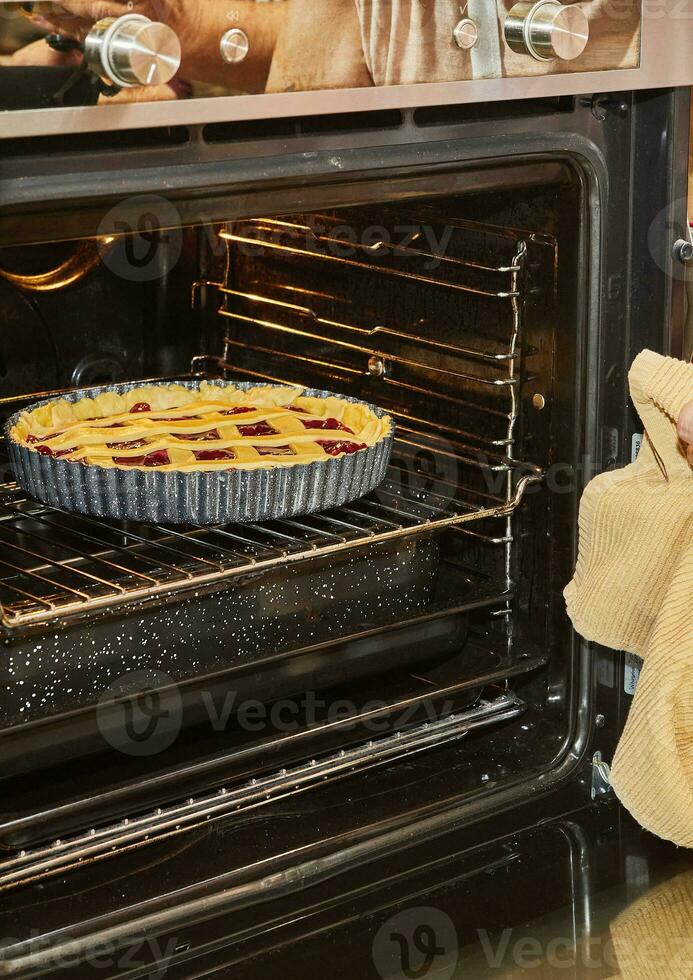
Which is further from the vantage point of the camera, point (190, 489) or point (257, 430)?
point (257, 430)

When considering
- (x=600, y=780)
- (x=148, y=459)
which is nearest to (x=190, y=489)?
(x=148, y=459)

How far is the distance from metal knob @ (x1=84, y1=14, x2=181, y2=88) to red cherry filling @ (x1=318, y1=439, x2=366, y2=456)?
1.54 feet

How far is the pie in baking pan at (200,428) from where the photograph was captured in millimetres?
1135

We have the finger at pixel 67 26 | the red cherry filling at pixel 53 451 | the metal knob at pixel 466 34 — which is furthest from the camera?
the red cherry filling at pixel 53 451

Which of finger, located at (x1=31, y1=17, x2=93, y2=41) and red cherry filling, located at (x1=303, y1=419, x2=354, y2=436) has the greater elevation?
finger, located at (x1=31, y1=17, x2=93, y2=41)

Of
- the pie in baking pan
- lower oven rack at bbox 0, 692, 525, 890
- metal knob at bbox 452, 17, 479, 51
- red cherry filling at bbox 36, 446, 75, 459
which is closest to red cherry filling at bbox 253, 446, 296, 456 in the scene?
the pie in baking pan

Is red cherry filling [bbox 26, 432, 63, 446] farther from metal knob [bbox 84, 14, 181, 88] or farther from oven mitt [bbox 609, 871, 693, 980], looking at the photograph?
oven mitt [bbox 609, 871, 693, 980]

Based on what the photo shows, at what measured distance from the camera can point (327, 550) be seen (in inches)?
43.1

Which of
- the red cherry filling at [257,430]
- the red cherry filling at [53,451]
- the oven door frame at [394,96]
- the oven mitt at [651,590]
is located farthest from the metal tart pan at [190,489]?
the oven door frame at [394,96]

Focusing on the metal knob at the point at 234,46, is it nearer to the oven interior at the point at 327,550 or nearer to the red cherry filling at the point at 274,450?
the oven interior at the point at 327,550

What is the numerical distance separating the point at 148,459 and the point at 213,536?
96mm

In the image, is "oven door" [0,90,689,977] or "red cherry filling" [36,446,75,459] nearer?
"oven door" [0,90,689,977]

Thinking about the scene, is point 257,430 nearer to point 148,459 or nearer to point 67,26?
point 148,459

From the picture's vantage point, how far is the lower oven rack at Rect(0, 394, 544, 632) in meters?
1.04
